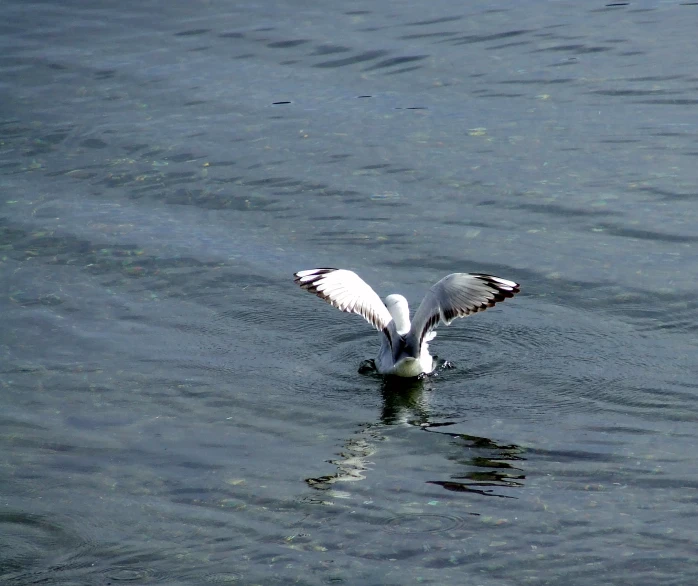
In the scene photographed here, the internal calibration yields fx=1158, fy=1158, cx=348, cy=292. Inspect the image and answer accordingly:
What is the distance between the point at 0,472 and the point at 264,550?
7.39 ft

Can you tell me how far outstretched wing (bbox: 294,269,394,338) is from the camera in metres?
9.88

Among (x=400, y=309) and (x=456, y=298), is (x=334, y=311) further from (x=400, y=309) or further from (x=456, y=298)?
(x=456, y=298)

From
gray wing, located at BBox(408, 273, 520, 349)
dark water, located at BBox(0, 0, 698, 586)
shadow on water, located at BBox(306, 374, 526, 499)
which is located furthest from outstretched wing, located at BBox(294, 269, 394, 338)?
shadow on water, located at BBox(306, 374, 526, 499)

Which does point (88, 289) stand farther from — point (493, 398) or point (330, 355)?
point (493, 398)

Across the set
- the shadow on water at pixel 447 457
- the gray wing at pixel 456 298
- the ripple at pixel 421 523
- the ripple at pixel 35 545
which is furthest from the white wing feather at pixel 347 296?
the ripple at pixel 35 545

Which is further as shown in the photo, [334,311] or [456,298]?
[334,311]

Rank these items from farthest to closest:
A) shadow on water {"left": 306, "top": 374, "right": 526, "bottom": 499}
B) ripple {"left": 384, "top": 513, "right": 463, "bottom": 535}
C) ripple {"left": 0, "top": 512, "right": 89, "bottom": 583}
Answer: shadow on water {"left": 306, "top": 374, "right": 526, "bottom": 499} → ripple {"left": 384, "top": 513, "right": 463, "bottom": 535} → ripple {"left": 0, "top": 512, "right": 89, "bottom": 583}

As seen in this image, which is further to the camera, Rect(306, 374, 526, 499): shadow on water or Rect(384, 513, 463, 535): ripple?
Rect(306, 374, 526, 499): shadow on water

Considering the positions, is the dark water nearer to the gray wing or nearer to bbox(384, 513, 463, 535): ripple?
bbox(384, 513, 463, 535): ripple

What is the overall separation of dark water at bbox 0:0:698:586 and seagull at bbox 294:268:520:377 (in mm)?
266

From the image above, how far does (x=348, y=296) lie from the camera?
9938mm

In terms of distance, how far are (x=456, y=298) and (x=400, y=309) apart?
61cm

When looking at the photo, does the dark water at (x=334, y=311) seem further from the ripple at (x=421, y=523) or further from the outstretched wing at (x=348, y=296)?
the outstretched wing at (x=348, y=296)

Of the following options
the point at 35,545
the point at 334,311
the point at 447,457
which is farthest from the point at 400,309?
the point at 35,545
